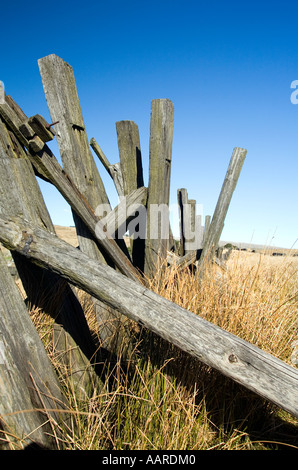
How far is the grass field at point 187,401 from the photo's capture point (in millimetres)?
1986

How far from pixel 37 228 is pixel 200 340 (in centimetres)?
128

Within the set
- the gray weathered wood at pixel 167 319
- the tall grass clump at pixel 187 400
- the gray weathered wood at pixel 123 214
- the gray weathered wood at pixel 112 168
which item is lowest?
the tall grass clump at pixel 187 400

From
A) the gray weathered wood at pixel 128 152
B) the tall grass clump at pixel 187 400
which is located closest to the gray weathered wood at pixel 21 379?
the tall grass clump at pixel 187 400

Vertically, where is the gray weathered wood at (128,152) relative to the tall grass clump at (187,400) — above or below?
above

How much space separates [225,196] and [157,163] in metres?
1.56

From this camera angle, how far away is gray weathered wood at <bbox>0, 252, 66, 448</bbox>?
1846 millimetres

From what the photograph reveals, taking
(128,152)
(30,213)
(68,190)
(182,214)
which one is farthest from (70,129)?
(182,214)

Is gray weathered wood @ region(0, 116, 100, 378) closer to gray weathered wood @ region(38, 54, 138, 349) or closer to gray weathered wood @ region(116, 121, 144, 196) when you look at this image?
gray weathered wood @ region(38, 54, 138, 349)

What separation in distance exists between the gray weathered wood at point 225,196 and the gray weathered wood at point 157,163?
128 cm

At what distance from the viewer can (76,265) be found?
2045mm

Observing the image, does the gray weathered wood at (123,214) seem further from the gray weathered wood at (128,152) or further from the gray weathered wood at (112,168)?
the gray weathered wood at (112,168)

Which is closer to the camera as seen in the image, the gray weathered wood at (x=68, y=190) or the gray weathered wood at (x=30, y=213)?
the gray weathered wood at (x=30, y=213)

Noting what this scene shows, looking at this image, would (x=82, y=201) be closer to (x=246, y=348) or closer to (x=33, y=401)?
(x=33, y=401)

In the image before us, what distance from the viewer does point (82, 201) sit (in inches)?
111
